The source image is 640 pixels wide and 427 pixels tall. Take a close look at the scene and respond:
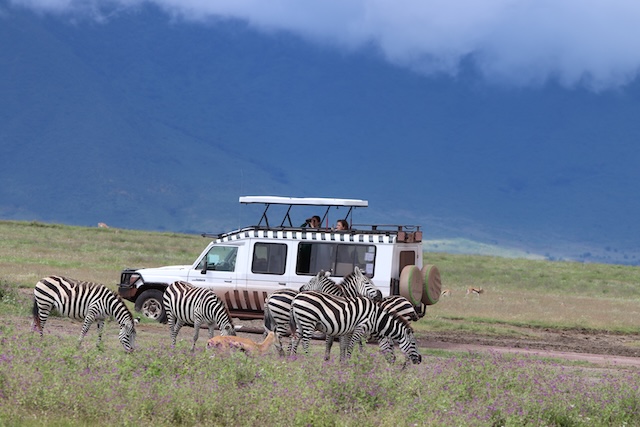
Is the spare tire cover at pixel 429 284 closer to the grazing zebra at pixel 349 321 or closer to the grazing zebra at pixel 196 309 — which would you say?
the grazing zebra at pixel 196 309

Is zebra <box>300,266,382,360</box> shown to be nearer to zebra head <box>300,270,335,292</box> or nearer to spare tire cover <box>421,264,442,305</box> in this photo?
zebra head <box>300,270,335,292</box>

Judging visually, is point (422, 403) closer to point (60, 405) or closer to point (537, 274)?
point (60, 405)

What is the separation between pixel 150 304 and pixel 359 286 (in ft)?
20.2

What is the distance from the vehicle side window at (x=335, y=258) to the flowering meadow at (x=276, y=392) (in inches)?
299

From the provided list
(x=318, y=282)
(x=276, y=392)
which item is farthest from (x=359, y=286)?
(x=276, y=392)

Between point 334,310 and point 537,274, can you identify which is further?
point 537,274

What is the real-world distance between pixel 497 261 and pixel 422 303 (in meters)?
50.3

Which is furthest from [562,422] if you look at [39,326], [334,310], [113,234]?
[113,234]

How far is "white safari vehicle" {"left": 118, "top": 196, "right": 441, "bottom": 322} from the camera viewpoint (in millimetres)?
22406

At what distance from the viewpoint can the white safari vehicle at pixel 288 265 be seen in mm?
22406

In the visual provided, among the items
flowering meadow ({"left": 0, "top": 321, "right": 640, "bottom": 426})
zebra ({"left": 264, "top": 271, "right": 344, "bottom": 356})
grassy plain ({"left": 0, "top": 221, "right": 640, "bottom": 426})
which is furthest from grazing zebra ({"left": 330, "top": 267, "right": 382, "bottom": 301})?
flowering meadow ({"left": 0, "top": 321, "right": 640, "bottom": 426})

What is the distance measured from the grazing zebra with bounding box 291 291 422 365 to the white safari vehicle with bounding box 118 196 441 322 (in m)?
5.29

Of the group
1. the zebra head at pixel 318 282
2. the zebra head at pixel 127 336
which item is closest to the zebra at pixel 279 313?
the zebra head at pixel 318 282

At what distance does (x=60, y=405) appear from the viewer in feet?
39.6
